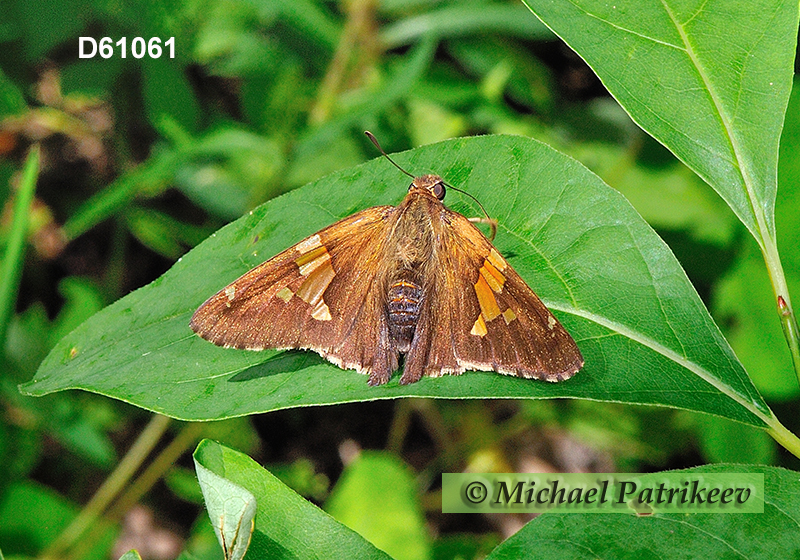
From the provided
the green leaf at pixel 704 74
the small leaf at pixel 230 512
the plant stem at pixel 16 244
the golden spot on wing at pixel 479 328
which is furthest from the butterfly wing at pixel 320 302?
the plant stem at pixel 16 244

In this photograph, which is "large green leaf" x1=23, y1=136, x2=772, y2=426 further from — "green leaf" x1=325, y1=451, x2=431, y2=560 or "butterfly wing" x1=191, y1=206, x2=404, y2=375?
"green leaf" x1=325, y1=451, x2=431, y2=560

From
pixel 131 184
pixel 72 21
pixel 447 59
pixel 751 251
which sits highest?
pixel 447 59

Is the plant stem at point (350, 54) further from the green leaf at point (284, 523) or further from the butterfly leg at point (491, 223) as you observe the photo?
the green leaf at point (284, 523)

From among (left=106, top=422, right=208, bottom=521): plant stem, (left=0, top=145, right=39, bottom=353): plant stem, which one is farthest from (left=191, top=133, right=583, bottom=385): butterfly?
(left=106, top=422, right=208, bottom=521): plant stem

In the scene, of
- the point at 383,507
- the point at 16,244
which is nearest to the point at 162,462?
the point at 383,507

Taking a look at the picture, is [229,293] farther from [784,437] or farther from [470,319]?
[784,437]

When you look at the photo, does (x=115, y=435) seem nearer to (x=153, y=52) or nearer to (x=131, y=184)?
(x=131, y=184)

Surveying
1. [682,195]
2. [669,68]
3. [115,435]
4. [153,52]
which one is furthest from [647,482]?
[115,435]
